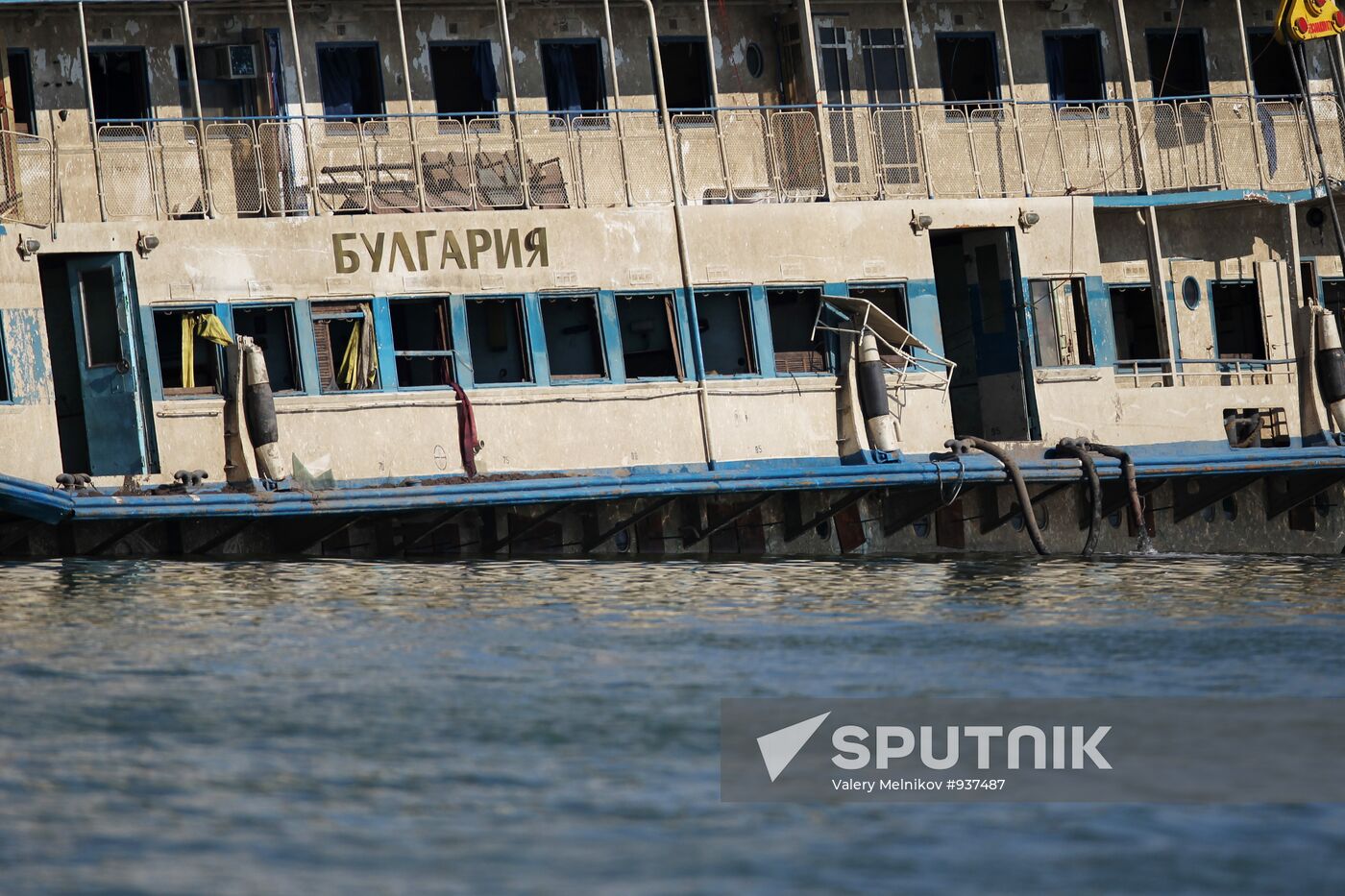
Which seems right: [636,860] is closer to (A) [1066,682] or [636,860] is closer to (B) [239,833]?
(B) [239,833]

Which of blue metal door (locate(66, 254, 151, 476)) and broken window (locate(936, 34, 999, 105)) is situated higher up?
broken window (locate(936, 34, 999, 105))

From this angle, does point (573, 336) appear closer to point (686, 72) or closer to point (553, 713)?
point (686, 72)

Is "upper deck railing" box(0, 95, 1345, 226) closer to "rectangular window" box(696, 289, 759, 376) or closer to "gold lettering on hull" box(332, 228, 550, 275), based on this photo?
"gold lettering on hull" box(332, 228, 550, 275)

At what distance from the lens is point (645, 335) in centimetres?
2006

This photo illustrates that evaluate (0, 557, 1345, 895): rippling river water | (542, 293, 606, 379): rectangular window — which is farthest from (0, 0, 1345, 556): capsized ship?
(0, 557, 1345, 895): rippling river water

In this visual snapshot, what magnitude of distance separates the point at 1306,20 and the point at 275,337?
11479mm

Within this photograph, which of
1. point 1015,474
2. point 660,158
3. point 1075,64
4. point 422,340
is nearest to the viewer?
point 422,340

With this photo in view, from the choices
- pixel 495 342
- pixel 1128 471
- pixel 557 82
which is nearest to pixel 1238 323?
pixel 1128 471

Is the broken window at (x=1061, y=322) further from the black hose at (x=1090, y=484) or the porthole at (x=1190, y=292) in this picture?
the porthole at (x=1190, y=292)

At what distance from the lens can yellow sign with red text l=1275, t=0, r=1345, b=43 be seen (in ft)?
→ 71.4

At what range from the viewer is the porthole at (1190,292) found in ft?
75.1

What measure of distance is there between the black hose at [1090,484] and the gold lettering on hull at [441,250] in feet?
18.3

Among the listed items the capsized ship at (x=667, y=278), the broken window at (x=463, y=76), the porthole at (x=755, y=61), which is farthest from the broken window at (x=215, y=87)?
the porthole at (x=755, y=61)

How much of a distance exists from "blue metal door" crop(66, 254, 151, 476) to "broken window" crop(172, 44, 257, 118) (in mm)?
2648
